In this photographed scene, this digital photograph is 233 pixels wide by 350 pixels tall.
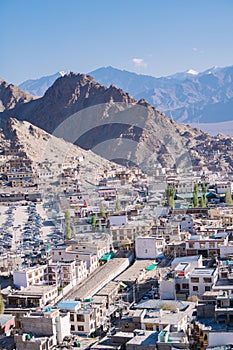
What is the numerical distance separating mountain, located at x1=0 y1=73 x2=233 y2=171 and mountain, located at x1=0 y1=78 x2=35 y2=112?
3042 mm

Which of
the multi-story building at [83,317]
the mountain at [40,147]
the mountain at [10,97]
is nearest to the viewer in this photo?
the multi-story building at [83,317]

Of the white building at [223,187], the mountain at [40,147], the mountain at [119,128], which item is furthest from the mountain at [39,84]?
the white building at [223,187]

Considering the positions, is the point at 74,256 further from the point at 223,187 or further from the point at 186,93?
the point at 186,93

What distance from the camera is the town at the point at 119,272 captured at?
8.18 m

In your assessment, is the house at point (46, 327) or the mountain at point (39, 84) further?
the mountain at point (39, 84)

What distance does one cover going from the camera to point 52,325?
8547 mm

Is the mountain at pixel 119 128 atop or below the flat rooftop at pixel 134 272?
atop

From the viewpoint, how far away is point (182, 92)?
15175cm

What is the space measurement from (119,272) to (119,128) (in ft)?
96.2

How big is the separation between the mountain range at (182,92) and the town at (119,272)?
102619 millimetres

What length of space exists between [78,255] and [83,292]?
6.33ft

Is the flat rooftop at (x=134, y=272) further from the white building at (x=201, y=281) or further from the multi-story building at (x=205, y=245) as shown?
the white building at (x=201, y=281)

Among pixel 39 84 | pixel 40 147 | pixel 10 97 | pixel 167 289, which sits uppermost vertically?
pixel 39 84

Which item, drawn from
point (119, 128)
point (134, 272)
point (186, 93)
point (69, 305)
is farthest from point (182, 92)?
point (69, 305)
